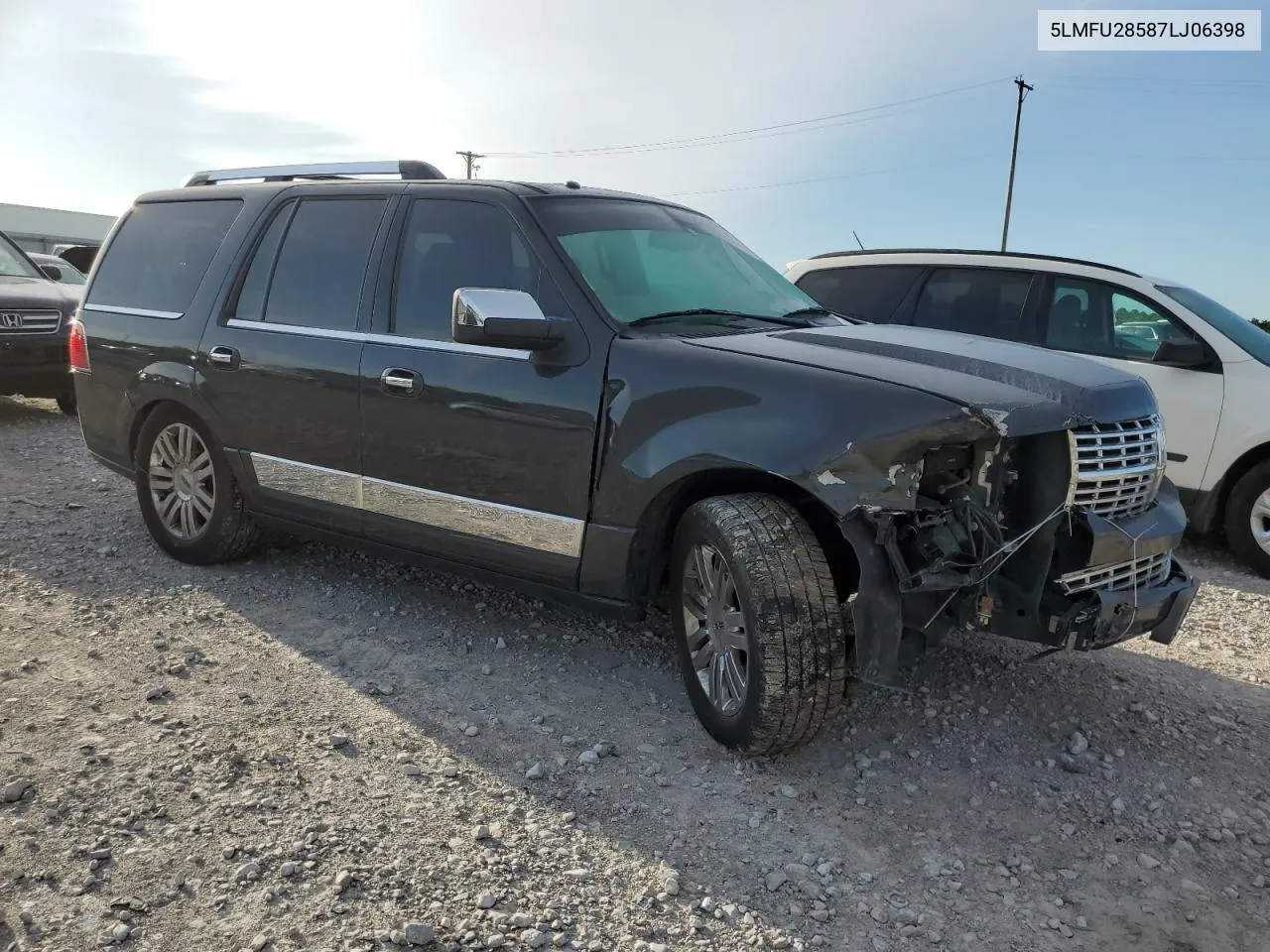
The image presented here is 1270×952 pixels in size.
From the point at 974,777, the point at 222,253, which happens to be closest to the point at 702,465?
the point at 974,777

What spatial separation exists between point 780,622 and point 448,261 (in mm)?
2052

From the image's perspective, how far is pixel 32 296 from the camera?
908cm

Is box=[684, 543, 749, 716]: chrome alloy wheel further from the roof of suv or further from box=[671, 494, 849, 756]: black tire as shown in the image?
the roof of suv

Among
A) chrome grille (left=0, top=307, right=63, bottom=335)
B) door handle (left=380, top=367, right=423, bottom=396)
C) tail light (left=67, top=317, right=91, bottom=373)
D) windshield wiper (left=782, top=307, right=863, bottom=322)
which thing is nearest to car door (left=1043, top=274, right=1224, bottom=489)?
windshield wiper (left=782, top=307, right=863, bottom=322)

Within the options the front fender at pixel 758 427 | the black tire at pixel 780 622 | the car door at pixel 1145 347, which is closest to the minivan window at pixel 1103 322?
the car door at pixel 1145 347

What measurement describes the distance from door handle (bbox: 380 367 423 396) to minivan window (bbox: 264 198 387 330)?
36cm

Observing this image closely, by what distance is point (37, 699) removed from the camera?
3512 millimetres

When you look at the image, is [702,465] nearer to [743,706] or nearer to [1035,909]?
[743,706]

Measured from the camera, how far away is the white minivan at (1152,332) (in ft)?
19.8

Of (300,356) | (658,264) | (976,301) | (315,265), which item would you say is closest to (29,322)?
(315,265)

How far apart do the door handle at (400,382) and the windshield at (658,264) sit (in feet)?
2.59

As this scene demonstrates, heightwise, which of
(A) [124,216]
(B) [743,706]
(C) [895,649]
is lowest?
(B) [743,706]

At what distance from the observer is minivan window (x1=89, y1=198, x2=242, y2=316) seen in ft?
16.2

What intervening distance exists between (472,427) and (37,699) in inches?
70.7
